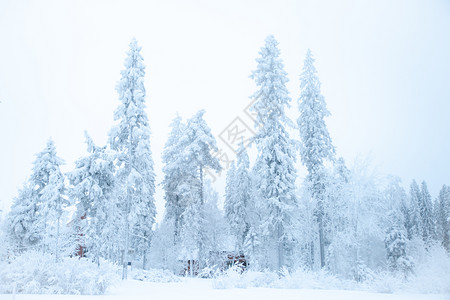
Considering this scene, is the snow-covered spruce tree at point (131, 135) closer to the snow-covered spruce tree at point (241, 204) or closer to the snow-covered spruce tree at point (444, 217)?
the snow-covered spruce tree at point (241, 204)

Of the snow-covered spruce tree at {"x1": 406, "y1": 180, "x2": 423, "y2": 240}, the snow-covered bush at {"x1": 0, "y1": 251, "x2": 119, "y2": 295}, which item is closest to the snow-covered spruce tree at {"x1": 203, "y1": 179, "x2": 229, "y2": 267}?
the snow-covered bush at {"x1": 0, "y1": 251, "x2": 119, "y2": 295}

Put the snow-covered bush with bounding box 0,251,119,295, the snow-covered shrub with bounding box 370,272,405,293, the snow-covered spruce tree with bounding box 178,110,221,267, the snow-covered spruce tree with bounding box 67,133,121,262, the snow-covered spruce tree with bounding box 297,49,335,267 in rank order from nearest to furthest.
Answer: the snow-covered bush with bounding box 0,251,119,295
the snow-covered shrub with bounding box 370,272,405,293
the snow-covered spruce tree with bounding box 67,133,121,262
the snow-covered spruce tree with bounding box 297,49,335,267
the snow-covered spruce tree with bounding box 178,110,221,267

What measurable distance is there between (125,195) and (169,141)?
463 inches

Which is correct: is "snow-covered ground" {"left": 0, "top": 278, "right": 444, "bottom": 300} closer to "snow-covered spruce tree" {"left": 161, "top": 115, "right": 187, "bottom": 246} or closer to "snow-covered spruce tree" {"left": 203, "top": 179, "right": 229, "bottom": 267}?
"snow-covered spruce tree" {"left": 161, "top": 115, "right": 187, "bottom": 246}

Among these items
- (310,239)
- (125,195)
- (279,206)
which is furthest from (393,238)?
(125,195)

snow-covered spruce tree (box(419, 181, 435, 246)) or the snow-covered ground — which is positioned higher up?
snow-covered spruce tree (box(419, 181, 435, 246))

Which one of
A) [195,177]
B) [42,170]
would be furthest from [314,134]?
[42,170]

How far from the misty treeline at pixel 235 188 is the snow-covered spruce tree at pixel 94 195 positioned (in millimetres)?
68

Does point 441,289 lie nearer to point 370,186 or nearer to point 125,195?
point 370,186

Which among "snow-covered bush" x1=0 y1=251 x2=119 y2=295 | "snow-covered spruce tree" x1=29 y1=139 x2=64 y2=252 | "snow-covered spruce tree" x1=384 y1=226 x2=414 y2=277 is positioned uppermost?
"snow-covered spruce tree" x1=29 y1=139 x2=64 y2=252

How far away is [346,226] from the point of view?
23.6 metres

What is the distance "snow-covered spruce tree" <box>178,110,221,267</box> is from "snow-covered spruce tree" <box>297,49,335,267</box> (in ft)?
25.7

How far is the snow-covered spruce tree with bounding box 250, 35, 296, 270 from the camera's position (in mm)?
23141

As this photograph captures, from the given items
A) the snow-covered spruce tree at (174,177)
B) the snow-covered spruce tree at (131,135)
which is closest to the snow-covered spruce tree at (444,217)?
the snow-covered spruce tree at (174,177)
